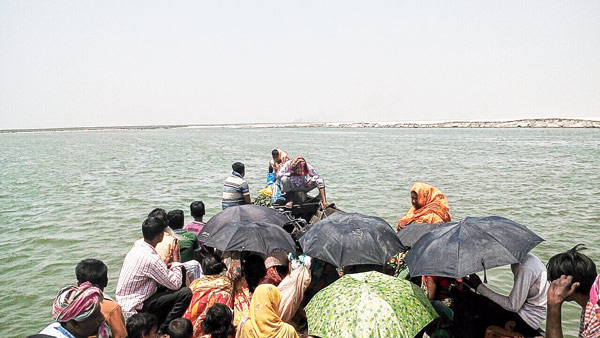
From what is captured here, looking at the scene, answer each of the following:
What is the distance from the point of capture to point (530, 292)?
12.3 feet

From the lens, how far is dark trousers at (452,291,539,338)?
4047mm

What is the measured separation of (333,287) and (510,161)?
2821cm

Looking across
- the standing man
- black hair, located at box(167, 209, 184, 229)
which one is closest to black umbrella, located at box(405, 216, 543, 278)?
black hair, located at box(167, 209, 184, 229)

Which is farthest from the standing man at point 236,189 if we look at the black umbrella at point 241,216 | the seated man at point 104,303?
the seated man at point 104,303

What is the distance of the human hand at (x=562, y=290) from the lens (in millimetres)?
3252

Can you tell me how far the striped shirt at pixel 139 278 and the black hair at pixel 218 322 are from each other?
3.30ft

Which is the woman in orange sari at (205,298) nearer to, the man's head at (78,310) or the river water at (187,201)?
the man's head at (78,310)

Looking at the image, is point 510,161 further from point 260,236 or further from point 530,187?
point 260,236

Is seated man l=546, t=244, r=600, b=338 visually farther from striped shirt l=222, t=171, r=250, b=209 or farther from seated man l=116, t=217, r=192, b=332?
striped shirt l=222, t=171, r=250, b=209

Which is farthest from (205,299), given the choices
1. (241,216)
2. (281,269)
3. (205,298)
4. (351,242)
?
(241,216)

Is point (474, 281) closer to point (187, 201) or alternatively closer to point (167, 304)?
point (167, 304)

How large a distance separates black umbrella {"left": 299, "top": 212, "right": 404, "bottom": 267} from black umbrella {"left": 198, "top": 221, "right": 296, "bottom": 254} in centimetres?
30

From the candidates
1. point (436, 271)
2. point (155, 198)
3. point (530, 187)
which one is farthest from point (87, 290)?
point (530, 187)

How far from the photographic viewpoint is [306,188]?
8758 millimetres
